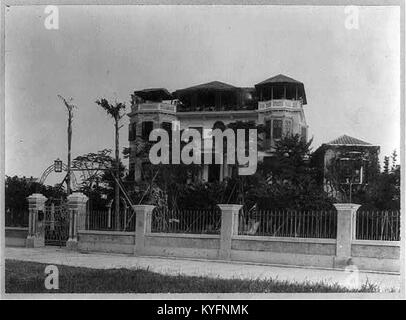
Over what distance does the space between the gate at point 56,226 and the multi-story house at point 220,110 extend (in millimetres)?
2904

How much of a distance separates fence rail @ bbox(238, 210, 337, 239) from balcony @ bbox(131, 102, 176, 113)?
247 centimetres

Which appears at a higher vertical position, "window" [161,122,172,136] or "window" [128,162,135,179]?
"window" [161,122,172,136]

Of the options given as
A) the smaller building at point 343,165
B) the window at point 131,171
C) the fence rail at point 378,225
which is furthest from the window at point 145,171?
the fence rail at point 378,225

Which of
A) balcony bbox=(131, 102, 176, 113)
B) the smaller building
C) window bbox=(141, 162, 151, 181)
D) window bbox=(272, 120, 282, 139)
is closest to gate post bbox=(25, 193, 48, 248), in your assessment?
window bbox=(141, 162, 151, 181)

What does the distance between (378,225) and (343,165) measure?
1.25 metres

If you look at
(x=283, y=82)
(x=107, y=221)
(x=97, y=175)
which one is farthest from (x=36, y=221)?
(x=283, y=82)

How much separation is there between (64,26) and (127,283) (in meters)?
4.18

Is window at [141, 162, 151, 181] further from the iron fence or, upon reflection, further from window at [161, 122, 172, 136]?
the iron fence

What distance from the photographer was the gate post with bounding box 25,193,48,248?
12.3 meters

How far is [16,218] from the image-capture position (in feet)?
38.4

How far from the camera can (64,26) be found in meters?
10.2

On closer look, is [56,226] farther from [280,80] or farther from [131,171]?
[280,80]

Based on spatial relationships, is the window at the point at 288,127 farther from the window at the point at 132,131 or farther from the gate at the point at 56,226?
the gate at the point at 56,226

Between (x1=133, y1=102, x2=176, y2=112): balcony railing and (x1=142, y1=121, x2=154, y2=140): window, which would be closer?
(x1=133, y1=102, x2=176, y2=112): balcony railing
